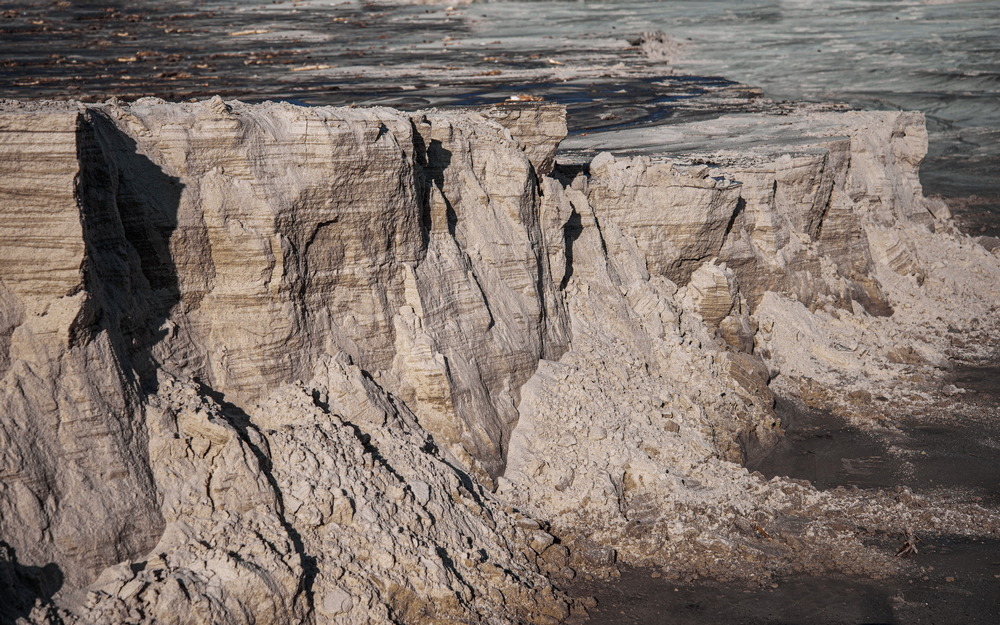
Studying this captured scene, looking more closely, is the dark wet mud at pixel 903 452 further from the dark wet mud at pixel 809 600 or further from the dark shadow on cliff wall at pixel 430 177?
the dark shadow on cliff wall at pixel 430 177

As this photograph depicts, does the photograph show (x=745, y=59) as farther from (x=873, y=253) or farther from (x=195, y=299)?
(x=195, y=299)

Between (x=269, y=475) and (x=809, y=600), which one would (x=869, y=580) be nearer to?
(x=809, y=600)

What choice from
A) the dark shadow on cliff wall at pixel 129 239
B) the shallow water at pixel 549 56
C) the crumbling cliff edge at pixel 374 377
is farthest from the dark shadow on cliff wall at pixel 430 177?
the shallow water at pixel 549 56

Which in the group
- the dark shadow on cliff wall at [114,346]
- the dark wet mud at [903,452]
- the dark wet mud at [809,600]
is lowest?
the dark wet mud at [903,452]

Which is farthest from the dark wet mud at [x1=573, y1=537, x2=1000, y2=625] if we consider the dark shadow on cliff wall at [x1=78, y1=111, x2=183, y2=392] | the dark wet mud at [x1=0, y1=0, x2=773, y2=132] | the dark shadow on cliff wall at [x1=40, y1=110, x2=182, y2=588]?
the dark wet mud at [x1=0, y1=0, x2=773, y2=132]

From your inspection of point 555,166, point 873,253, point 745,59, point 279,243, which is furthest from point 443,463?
Answer: point 745,59

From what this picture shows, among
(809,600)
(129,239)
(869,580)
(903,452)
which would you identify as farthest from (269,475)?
(903,452)
